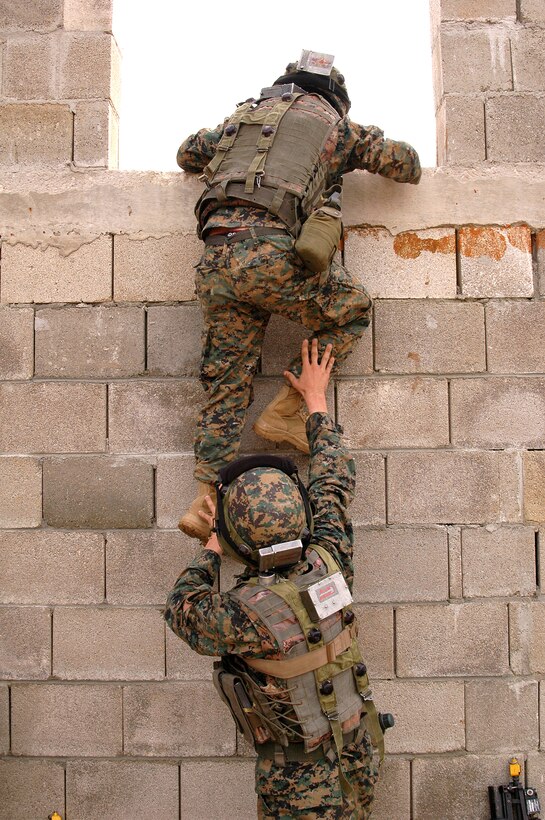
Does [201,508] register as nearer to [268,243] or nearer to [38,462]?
[38,462]

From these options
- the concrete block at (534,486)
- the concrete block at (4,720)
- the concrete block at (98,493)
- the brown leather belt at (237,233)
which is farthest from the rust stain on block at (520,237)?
the concrete block at (4,720)

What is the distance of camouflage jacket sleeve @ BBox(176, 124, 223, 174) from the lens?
363 cm

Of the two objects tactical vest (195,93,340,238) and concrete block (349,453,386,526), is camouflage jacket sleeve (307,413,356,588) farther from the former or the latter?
tactical vest (195,93,340,238)

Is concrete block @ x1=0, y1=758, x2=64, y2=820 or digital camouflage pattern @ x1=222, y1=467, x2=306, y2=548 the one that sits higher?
digital camouflage pattern @ x1=222, y1=467, x2=306, y2=548

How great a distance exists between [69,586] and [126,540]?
315 millimetres

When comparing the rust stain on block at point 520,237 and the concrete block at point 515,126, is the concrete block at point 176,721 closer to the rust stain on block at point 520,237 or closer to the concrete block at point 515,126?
the rust stain on block at point 520,237

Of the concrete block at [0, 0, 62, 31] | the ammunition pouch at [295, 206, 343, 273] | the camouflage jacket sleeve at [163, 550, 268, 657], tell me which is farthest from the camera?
the concrete block at [0, 0, 62, 31]

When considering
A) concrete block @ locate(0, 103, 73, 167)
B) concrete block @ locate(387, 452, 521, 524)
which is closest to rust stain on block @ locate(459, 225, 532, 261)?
concrete block @ locate(387, 452, 521, 524)

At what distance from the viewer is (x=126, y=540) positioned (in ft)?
12.3

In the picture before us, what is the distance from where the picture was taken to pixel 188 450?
376cm

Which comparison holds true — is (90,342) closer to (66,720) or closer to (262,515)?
(262,515)

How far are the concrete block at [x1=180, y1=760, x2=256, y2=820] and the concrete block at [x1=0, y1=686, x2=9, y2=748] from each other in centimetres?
79

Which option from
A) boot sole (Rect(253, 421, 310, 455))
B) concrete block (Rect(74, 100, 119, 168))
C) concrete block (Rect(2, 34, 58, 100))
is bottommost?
boot sole (Rect(253, 421, 310, 455))

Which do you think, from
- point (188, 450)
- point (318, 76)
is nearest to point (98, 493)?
point (188, 450)
